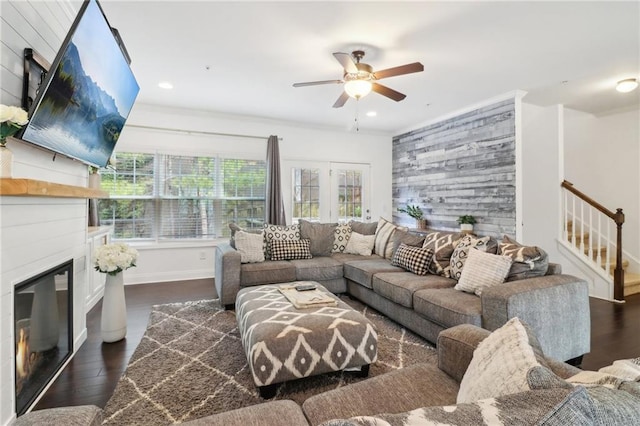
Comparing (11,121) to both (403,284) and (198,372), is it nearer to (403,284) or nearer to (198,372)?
(198,372)

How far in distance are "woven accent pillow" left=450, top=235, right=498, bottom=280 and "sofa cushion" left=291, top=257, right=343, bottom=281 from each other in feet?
4.56

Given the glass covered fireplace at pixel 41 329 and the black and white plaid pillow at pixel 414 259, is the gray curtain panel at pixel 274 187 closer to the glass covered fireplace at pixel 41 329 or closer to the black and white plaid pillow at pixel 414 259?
the black and white plaid pillow at pixel 414 259

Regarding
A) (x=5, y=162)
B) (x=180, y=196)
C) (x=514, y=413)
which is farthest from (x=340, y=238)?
(x=514, y=413)

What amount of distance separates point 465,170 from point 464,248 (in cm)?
222

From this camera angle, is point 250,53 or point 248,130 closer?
point 250,53

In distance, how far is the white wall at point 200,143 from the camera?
4.57m

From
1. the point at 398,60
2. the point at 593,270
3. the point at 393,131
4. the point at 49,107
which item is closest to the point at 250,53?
the point at 398,60

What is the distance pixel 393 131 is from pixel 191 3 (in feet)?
15.3

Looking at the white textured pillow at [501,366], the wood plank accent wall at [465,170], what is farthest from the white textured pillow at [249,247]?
the wood plank accent wall at [465,170]

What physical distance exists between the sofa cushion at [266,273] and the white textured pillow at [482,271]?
1.88m

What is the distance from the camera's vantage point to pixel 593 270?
4008mm

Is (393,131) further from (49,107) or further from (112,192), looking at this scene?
(49,107)

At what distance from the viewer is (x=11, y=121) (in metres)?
1.45

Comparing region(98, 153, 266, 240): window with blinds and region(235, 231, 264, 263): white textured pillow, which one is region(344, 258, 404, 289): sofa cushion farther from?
region(98, 153, 266, 240): window with blinds
